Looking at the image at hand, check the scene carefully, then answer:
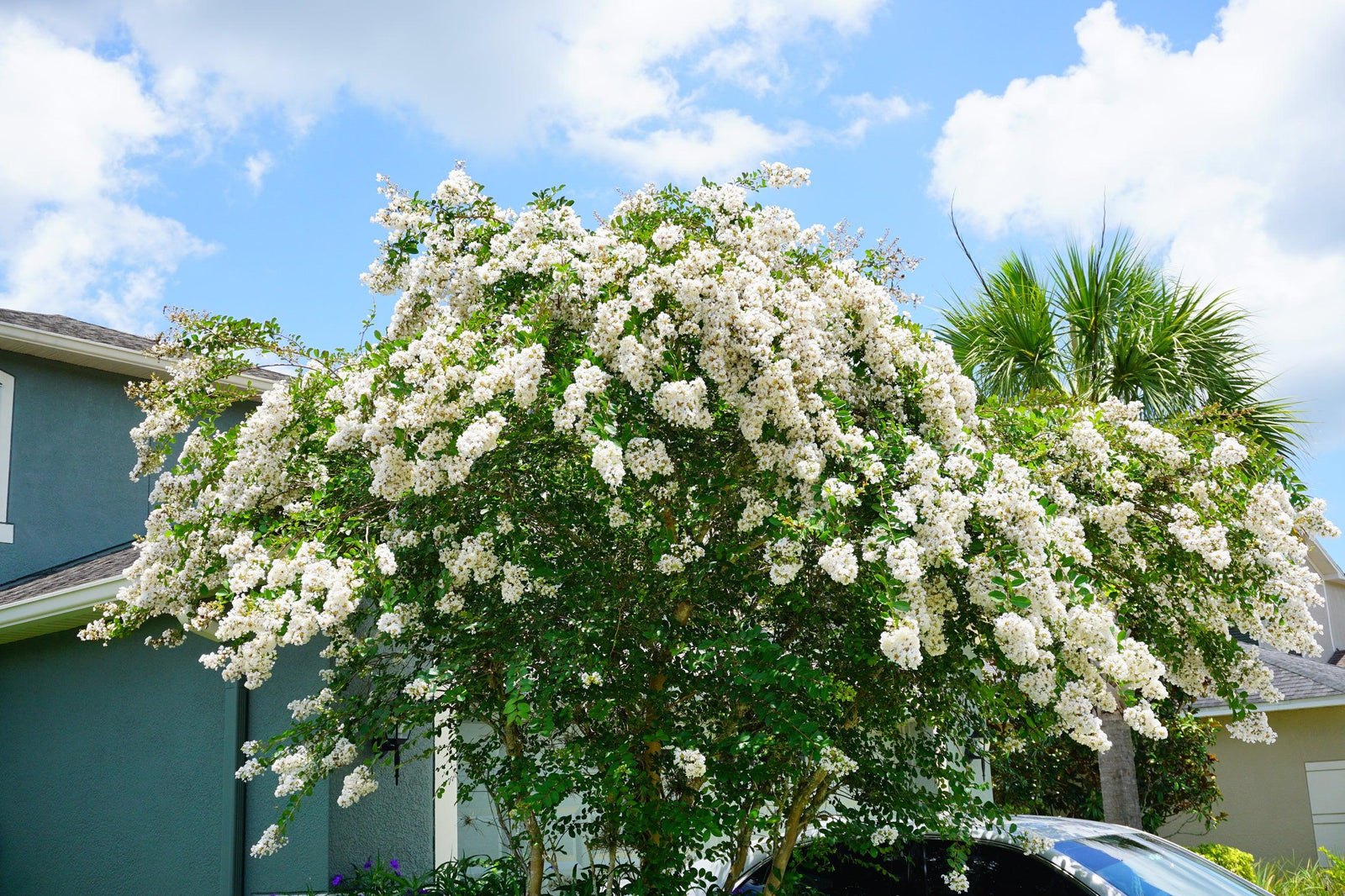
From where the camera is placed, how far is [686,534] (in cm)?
515

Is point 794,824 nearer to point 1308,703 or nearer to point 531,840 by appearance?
point 531,840

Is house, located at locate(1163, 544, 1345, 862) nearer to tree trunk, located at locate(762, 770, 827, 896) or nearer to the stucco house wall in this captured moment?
the stucco house wall

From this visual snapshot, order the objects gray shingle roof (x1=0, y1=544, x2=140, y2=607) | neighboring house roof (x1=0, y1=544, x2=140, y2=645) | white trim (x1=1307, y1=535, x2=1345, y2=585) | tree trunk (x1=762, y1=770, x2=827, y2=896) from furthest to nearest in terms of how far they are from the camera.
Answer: white trim (x1=1307, y1=535, x2=1345, y2=585) → gray shingle roof (x1=0, y1=544, x2=140, y2=607) → neighboring house roof (x1=0, y1=544, x2=140, y2=645) → tree trunk (x1=762, y1=770, x2=827, y2=896)

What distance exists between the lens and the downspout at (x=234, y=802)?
24.2 feet

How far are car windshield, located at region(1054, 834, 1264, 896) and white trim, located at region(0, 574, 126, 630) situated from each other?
6.82 meters

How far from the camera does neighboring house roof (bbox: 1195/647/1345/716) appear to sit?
1283cm

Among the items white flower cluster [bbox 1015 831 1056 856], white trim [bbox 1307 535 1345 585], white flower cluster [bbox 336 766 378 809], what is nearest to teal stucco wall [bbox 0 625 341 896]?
white flower cluster [bbox 336 766 378 809]

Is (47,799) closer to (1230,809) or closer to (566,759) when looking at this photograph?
(566,759)

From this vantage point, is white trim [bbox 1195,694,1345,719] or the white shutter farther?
the white shutter

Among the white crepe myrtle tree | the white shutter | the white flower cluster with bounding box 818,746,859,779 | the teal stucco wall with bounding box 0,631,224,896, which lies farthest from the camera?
the white shutter

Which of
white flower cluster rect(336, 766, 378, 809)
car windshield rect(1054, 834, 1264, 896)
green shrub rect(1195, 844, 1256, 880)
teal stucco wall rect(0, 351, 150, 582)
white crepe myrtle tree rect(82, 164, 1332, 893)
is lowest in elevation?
green shrub rect(1195, 844, 1256, 880)

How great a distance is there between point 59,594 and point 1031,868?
7547mm

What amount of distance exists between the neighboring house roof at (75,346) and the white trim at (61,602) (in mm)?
2841

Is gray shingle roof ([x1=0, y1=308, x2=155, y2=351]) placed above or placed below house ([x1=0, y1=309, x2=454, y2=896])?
above
